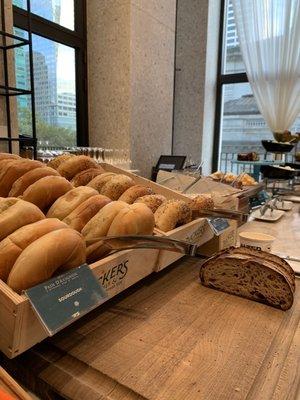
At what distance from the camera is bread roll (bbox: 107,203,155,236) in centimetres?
59

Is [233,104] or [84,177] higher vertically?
[233,104]

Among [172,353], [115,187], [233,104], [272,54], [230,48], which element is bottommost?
[172,353]

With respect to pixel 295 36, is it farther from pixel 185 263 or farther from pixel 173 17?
pixel 185 263

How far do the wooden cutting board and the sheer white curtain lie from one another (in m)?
3.64

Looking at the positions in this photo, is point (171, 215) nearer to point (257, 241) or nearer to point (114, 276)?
point (114, 276)

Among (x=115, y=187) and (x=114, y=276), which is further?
(x=115, y=187)

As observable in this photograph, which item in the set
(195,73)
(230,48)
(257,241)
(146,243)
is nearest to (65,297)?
(146,243)

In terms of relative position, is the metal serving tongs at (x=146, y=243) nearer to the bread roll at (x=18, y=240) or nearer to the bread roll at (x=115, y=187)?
the bread roll at (x=18, y=240)

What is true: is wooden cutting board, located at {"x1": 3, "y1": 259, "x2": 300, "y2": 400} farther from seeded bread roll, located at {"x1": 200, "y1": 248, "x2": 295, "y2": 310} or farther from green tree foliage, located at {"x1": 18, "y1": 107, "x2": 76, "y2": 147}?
green tree foliage, located at {"x1": 18, "y1": 107, "x2": 76, "y2": 147}

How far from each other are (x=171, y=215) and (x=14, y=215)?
1.15ft

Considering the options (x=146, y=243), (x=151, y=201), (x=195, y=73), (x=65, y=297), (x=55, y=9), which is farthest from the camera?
(x=195, y=73)

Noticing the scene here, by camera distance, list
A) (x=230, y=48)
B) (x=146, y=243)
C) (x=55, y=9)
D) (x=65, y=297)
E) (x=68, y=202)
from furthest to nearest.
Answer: (x=230, y=48) → (x=55, y=9) → (x=68, y=202) → (x=146, y=243) → (x=65, y=297)

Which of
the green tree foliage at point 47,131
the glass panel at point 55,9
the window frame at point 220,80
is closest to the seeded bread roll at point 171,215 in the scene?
the green tree foliage at point 47,131

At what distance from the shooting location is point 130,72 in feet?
9.34
